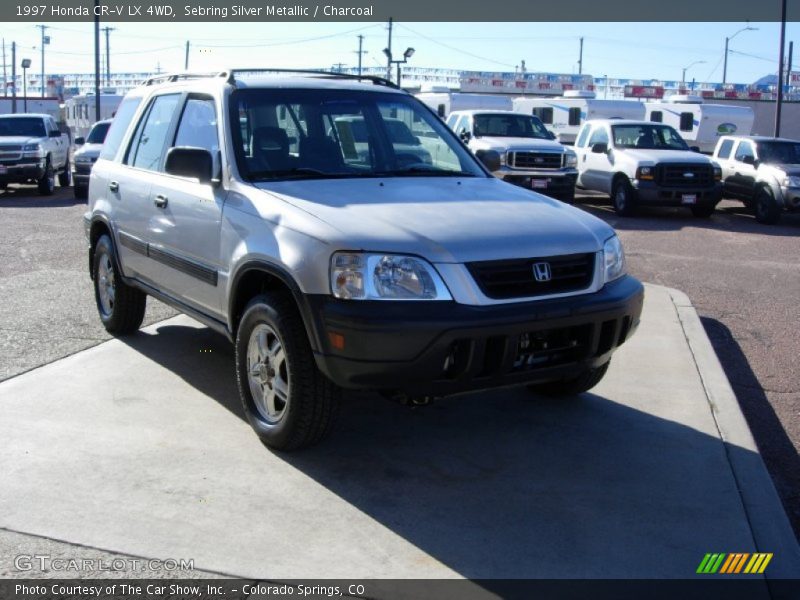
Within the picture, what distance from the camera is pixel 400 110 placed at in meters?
5.88

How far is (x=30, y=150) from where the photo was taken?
20.3 meters

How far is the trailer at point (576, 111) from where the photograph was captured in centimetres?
2961

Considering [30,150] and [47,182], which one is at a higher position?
[30,150]

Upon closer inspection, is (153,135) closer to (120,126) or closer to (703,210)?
(120,126)

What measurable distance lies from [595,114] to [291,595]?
28.0m

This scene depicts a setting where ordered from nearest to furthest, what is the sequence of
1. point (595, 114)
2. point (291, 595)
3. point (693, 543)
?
point (291, 595), point (693, 543), point (595, 114)

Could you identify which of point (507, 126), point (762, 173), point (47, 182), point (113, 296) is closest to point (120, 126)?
point (113, 296)

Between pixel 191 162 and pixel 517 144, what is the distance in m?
13.3

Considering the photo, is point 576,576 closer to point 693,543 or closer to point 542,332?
point 693,543

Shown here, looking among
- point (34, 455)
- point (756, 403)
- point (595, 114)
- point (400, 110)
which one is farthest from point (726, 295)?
point (595, 114)

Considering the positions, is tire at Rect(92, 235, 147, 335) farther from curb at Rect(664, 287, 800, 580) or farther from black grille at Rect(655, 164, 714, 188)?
black grille at Rect(655, 164, 714, 188)

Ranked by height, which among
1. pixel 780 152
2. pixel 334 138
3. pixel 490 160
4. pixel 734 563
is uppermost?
pixel 780 152

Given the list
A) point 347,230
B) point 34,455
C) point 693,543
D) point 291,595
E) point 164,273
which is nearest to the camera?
point 291,595

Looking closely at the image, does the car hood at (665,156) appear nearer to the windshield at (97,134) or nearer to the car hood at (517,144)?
the car hood at (517,144)
